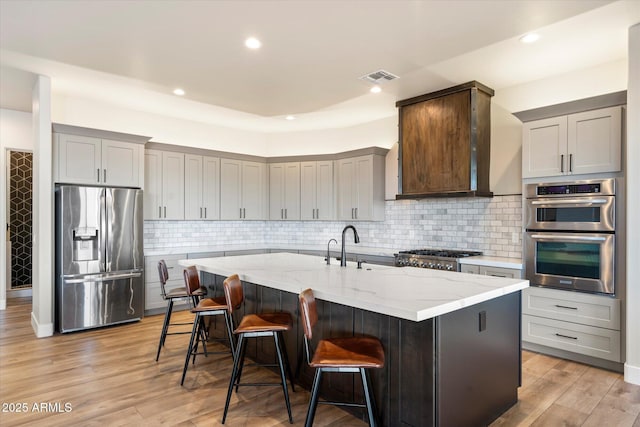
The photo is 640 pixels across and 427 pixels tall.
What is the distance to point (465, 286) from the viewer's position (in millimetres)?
2379

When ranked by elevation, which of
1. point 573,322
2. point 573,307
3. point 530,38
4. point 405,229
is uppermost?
point 530,38

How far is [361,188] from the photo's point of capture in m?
5.83

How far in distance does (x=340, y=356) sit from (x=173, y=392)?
5.39 feet

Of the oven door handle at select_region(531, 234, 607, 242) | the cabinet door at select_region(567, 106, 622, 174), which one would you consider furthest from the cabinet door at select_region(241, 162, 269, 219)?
the cabinet door at select_region(567, 106, 622, 174)

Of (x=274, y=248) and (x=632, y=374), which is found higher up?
(x=274, y=248)

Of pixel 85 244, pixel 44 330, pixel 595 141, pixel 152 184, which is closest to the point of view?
pixel 595 141

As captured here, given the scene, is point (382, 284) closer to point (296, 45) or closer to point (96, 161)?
point (296, 45)

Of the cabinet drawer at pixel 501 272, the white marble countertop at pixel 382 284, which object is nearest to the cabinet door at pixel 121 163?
the white marble countertop at pixel 382 284

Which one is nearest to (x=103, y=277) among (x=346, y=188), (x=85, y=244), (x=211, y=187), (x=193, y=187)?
(x=85, y=244)

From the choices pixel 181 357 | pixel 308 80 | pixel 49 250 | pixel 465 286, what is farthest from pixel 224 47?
pixel 49 250

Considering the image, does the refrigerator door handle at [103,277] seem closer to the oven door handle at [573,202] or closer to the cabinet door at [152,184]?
the cabinet door at [152,184]

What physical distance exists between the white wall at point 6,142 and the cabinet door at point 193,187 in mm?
2427

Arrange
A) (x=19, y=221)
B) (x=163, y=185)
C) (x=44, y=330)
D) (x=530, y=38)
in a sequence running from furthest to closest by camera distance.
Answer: (x=19, y=221) < (x=163, y=185) < (x=44, y=330) < (x=530, y=38)

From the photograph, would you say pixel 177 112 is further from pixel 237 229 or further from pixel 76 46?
pixel 76 46
